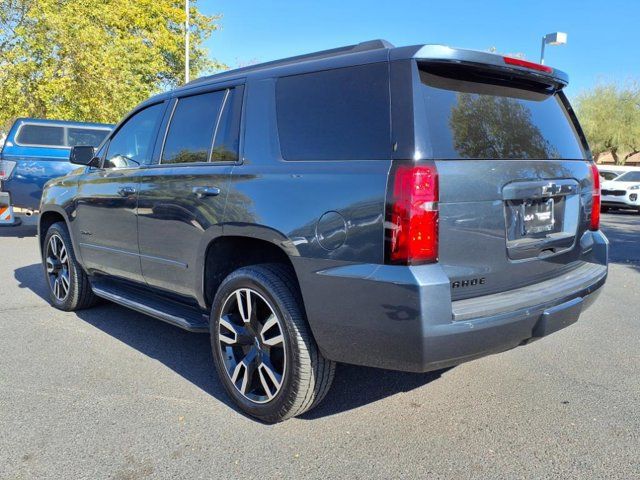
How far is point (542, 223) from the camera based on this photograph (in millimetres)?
2947

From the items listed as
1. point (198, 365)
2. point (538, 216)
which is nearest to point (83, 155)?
point (198, 365)

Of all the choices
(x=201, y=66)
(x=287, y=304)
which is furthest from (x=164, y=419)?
(x=201, y=66)

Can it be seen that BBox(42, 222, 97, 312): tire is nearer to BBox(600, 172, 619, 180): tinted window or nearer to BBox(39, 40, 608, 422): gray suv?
BBox(39, 40, 608, 422): gray suv

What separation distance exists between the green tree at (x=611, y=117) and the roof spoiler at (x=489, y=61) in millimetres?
44624

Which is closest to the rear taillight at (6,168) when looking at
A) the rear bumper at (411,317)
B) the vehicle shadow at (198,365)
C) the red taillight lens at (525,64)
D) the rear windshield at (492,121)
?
the vehicle shadow at (198,365)

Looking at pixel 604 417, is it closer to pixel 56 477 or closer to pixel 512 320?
pixel 512 320

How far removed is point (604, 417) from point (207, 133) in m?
2.96

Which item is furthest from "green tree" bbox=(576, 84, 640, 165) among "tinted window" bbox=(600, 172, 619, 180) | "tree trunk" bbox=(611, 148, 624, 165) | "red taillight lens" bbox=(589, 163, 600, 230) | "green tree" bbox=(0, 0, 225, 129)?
"red taillight lens" bbox=(589, 163, 600, 230)

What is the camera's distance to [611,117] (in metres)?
43.7

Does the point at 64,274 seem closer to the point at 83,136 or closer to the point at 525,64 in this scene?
the point at 525,64

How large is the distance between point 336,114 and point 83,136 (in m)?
9.54

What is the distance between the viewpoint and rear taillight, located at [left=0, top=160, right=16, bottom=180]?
987 cm

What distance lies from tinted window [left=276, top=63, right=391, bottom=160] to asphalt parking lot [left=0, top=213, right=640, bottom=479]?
1.50 meters

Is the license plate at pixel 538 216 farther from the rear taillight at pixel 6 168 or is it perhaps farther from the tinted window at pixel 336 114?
the rear taillight at pixel 6 168
